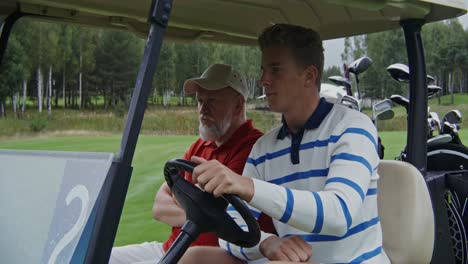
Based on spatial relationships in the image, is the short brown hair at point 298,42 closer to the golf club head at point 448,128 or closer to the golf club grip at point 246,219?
the golf club grip at point 246,219

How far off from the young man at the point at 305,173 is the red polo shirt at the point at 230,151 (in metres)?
0.33

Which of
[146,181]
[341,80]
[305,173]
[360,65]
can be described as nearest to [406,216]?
[305,173]

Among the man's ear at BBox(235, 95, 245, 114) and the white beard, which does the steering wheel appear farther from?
the man's ear at BBox(235, 95, 245, 114)

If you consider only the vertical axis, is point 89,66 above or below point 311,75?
above

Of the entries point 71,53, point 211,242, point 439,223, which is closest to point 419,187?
point 439,223

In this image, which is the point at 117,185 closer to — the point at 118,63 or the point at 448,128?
the point at 448,128

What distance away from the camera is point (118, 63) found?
7828mm

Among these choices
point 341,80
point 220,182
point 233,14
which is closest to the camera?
point 220,182

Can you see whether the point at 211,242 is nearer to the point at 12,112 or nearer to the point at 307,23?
the point at 307,23

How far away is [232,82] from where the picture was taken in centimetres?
305

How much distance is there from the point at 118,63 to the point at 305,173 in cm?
609

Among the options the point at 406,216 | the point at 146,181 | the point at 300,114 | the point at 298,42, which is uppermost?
the point at 298,42

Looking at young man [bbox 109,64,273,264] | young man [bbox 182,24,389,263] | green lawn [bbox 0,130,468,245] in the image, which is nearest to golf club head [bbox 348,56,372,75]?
green lawn [bbox 0,130,468,245]

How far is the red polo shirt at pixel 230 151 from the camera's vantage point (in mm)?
2682
